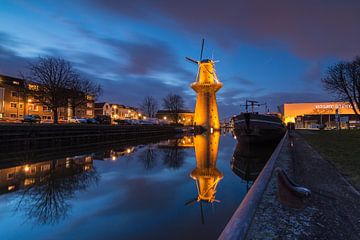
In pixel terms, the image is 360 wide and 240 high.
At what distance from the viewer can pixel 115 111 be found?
11438 centimetres

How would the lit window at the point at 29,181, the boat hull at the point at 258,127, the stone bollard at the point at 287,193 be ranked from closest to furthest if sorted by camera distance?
the stone bollard at the point at 287,193
the lit window at the point at 29,181
the boat hull at the point at 258,127

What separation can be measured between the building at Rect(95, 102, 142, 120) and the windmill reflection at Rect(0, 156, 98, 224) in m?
92.7

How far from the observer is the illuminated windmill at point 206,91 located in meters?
68.0

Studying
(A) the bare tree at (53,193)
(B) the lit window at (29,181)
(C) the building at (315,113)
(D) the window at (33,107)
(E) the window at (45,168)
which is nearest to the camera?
(A) the bare tree at (53,193)

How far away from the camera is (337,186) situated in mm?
6516

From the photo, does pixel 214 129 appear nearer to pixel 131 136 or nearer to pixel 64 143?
pixel 131 136

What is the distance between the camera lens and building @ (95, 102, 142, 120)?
352 feet

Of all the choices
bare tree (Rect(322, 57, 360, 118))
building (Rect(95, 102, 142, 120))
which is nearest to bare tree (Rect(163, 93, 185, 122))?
building (Rect(95, 102, 142, 120))

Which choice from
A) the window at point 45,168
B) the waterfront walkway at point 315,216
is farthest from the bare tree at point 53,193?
the waterfront walkway at point 315,216

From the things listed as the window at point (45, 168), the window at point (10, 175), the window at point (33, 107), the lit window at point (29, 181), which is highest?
the window at point (33, 107)

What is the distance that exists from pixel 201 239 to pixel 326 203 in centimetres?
249

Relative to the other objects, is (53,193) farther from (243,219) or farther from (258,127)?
(258,127)

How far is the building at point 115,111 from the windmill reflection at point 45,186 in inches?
3649

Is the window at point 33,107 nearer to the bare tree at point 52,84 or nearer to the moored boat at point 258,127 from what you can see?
the bare tree at point 52,84
